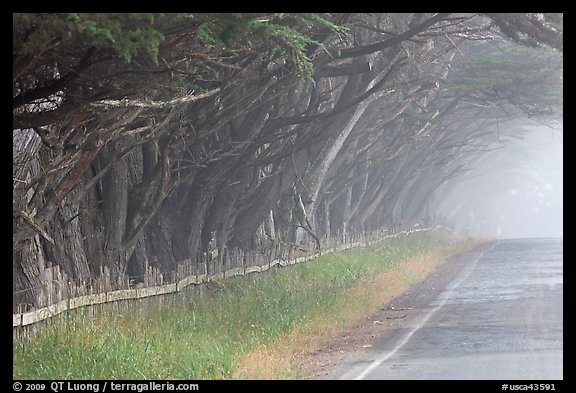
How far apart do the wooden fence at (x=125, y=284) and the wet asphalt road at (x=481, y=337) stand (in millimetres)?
3489

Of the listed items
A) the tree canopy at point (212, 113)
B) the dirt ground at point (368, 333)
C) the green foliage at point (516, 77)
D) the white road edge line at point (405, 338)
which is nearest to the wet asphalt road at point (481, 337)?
the white road edge line at point (405, 338)

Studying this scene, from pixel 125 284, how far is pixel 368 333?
4.26 meters

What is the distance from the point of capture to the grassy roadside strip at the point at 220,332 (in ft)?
43.5

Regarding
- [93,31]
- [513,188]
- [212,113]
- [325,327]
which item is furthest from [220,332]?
[513,188]

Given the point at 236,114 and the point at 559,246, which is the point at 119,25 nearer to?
the point at 236,114

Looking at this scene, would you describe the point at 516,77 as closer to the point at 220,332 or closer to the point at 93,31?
the point at 220,332

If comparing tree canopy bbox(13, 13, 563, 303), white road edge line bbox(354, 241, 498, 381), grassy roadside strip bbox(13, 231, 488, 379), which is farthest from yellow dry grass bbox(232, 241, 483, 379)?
tree canopy bbox(13, 13, 563, 303)

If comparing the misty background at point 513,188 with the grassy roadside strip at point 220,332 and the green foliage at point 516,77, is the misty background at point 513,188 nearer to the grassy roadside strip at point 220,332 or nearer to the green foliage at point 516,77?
the green foliage at point 516,77

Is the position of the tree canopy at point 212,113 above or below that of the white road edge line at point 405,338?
above

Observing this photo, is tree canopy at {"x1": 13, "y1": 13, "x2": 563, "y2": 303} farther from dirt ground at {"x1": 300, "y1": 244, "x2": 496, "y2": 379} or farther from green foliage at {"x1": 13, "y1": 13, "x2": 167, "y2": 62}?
dirt ground at {"x1": 300, "y1": 244, "x2": 496, "y2": 379}

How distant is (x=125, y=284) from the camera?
17.1 meters
